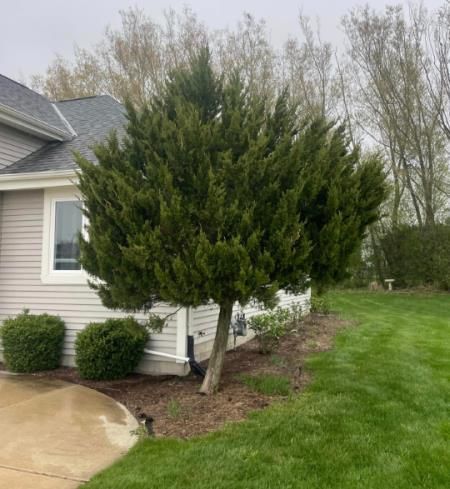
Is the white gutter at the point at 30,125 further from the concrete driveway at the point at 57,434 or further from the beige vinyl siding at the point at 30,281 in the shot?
the concrete driveway at the point at 57,434

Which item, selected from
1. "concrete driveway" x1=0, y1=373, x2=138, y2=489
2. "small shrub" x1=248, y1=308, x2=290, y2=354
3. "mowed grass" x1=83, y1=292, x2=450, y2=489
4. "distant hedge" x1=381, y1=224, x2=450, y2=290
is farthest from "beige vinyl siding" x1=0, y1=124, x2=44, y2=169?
"distant hedge" x1=381, y1=224, x2=450, y2=290

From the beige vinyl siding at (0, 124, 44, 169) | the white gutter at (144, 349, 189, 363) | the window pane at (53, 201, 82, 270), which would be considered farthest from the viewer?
the beige vinyl siding at (0, 124, 44, 169)

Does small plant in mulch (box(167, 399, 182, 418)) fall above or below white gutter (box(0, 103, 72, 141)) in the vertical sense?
below

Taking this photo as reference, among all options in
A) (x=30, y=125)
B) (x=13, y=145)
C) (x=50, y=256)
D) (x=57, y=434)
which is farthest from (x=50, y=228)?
(x=57, y=434)

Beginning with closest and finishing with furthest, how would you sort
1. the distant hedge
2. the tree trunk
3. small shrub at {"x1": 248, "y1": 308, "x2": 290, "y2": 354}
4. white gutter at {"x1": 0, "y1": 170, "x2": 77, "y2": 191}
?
the tree trunk, white gutter at {"x1": 0, "y1": 170, "x2": 77, "y2": 191}, small shrub at {"x1": 248, "y1": 308, "x2": 290, "y2": 354}, the distant hedge

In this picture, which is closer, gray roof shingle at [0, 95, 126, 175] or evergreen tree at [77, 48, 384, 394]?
evergreen tree at [77, 48, 384, 394]

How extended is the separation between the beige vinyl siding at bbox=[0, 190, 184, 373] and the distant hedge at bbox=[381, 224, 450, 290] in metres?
13.3

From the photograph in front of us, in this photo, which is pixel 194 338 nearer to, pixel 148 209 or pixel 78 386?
pixel 78 386

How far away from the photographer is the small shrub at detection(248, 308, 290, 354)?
7.16m

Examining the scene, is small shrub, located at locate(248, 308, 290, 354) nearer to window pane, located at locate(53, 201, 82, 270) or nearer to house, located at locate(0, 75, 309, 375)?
house, located at locate(0, 75, 309, 375)

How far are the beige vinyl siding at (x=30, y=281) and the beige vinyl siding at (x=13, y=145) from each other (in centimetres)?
81

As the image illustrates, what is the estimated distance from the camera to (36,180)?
6684mm

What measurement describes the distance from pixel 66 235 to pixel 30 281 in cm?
91

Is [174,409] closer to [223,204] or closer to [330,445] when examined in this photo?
[330,445]
